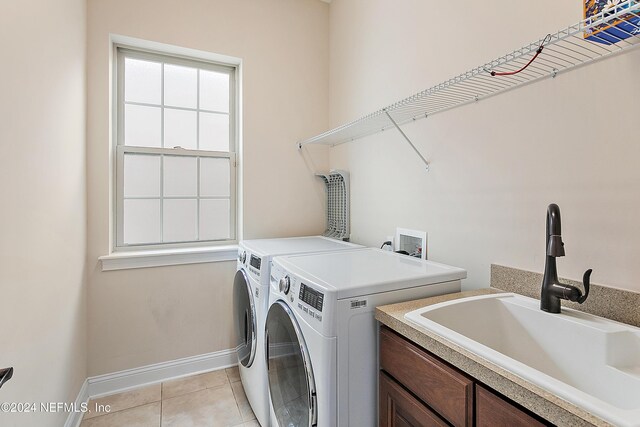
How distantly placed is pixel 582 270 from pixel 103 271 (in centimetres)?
242

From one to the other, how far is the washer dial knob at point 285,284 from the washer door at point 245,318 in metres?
0.43

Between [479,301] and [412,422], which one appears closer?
[412,422]

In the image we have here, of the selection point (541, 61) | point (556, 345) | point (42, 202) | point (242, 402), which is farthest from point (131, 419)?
point (541, 61)

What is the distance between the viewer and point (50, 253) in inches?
52.4

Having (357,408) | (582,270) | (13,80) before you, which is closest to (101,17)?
(13,80)

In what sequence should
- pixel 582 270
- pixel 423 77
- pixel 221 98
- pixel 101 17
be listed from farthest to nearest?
pixel 221 98 < pixel 101 17 < pixel 423 77 < pixel 582 270

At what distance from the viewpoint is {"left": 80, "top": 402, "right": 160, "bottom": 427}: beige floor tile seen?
1682mm

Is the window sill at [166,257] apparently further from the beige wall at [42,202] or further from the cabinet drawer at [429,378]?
the cabinet drawer at [429,378]

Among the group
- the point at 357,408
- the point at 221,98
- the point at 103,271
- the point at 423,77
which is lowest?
the point at 357,408

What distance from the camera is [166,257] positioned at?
2.08 m

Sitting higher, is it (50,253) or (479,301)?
(50,253)

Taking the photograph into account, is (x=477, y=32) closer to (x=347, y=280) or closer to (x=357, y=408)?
(x=347, y=280)

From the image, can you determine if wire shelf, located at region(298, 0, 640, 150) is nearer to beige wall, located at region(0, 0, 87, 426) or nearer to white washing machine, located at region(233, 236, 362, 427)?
white washing machine, located at region(233, 236, 362, 427)

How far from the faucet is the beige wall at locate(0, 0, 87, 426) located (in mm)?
1675
